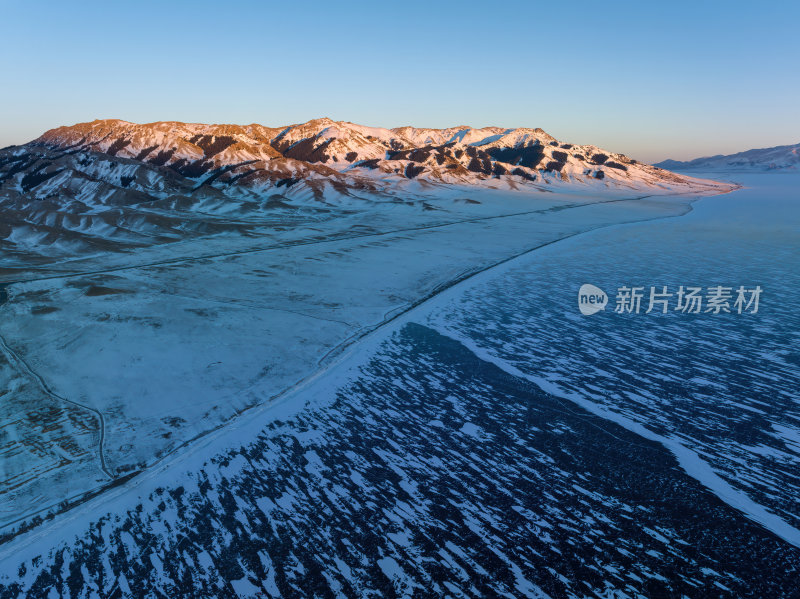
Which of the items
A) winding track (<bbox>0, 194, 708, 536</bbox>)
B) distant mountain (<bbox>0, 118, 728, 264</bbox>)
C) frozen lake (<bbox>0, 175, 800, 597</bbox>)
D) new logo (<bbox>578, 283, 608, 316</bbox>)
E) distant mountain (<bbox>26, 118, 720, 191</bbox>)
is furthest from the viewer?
distant mountain (<bbox>26, 118, 720, 191</bbox>)

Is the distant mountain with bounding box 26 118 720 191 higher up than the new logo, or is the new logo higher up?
the distant mountain with bounding box 26 118 720 191

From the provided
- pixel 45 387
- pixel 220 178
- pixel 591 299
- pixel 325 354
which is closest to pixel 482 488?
pixel 325 354

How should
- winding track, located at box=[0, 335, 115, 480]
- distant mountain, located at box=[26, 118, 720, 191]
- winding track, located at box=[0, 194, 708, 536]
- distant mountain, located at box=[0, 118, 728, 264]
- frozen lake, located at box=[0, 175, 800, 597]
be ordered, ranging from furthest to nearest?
1. distant mountain, located at box=[26, 118, 720, 191]
2. distant mountain, located at box=[0, 118, 728, 264]
3. winding track, located at box=[0, 194, 708, 536]
4. winding track, located at box=[0, 335, 115, 480]
5. frozen lake, located at box=[0, 175, 800, 597]

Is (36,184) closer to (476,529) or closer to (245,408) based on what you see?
(245,408)

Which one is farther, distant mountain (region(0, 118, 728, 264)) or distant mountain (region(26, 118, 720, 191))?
distant mountain (region(26, 118, 720, 191))

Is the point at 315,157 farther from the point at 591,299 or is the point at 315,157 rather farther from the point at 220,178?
the point at 591,299

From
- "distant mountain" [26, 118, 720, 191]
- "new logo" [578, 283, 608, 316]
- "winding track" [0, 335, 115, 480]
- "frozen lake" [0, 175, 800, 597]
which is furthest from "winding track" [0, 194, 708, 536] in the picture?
"distant mountain" [26, 118, 720, 191]

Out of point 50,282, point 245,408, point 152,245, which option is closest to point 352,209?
point 152,245

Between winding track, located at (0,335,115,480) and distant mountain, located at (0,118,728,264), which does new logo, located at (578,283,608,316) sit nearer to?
winding track, located at (0,335,115,480)

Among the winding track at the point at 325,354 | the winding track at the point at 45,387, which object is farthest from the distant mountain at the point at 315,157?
the winding track at the point at 45,387
